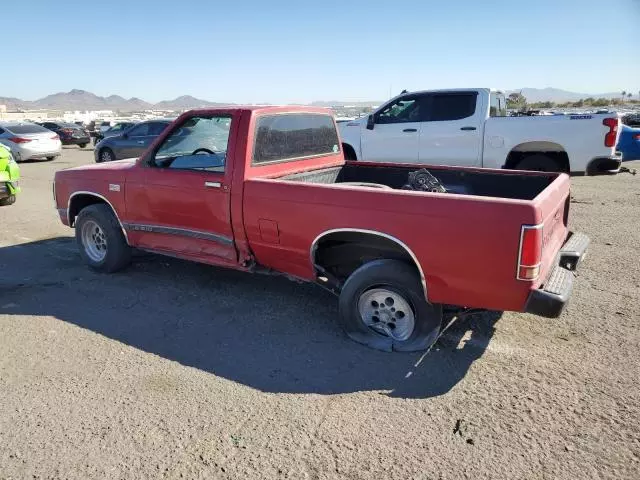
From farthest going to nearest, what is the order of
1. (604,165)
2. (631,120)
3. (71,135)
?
(71,135)
(631,120)
(604,165)

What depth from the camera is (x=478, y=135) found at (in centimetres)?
906

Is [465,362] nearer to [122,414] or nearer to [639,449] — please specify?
[639,449]

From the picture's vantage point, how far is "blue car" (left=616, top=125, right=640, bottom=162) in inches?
440

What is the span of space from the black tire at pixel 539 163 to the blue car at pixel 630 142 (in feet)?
11.7

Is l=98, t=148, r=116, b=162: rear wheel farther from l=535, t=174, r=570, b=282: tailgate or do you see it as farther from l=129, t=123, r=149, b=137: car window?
l=535, t=174, r=570, b=282: tailgate

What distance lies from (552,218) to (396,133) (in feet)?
21.6

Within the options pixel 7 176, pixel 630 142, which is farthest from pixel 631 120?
pixel 7 176

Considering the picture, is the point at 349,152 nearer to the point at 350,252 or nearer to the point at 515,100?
the point at 350,252

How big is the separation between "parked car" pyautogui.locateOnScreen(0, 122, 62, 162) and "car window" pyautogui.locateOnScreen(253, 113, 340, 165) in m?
15.7

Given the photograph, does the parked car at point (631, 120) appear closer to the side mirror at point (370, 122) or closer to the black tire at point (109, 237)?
the side mirror at point (370, 122)

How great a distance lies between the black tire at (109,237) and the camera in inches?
208

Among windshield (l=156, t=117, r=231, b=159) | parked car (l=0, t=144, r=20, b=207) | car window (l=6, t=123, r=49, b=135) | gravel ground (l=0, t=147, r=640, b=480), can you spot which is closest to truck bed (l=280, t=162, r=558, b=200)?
windshield (l=156, t=117, r=231, b=159)

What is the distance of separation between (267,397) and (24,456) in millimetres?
1346

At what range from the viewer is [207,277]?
5.33m
